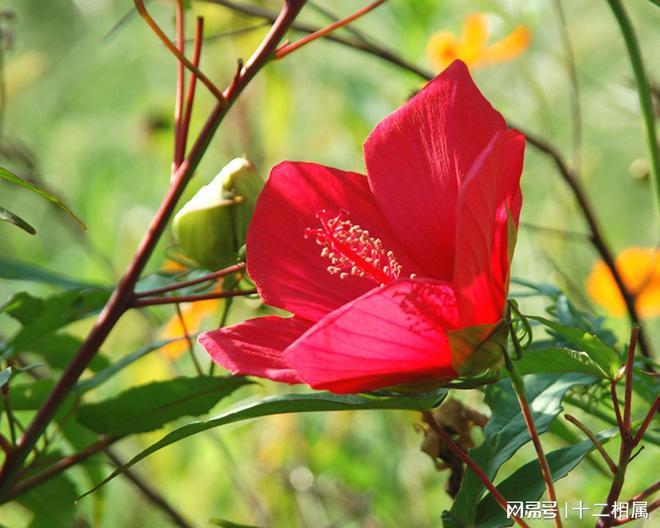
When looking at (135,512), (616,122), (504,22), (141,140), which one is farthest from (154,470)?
(616,122)

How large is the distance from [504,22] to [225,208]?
42 cm

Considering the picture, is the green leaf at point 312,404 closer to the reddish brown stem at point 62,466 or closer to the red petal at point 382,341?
the red petal at point 382,341

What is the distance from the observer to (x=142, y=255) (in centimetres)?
43

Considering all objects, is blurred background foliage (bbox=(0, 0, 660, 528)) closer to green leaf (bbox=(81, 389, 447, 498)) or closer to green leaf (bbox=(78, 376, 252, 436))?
green leaf (bbox=(78, 376, 252, 436))

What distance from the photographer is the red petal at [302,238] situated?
39cm

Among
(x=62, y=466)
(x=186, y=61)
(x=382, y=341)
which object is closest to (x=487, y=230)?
(x=382, y=341)

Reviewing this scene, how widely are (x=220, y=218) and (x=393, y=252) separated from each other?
8cm

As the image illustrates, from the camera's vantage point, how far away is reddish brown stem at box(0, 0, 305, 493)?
1.37ft

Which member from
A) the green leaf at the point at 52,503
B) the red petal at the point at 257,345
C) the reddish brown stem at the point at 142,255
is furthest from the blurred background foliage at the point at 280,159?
the red petal at the point at 257,345

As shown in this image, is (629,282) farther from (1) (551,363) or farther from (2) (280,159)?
(1) (551,363)

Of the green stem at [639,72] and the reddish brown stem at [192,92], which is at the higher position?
the reddish brown stem at [192,92]

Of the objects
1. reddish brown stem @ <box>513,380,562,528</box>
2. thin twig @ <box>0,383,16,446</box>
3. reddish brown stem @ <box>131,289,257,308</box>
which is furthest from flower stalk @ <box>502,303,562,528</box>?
thin twig @ <box>0,383,16,446</box>

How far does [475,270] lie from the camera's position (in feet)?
1.09

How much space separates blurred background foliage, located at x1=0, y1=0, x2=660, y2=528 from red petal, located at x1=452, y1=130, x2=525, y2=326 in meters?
0.27
